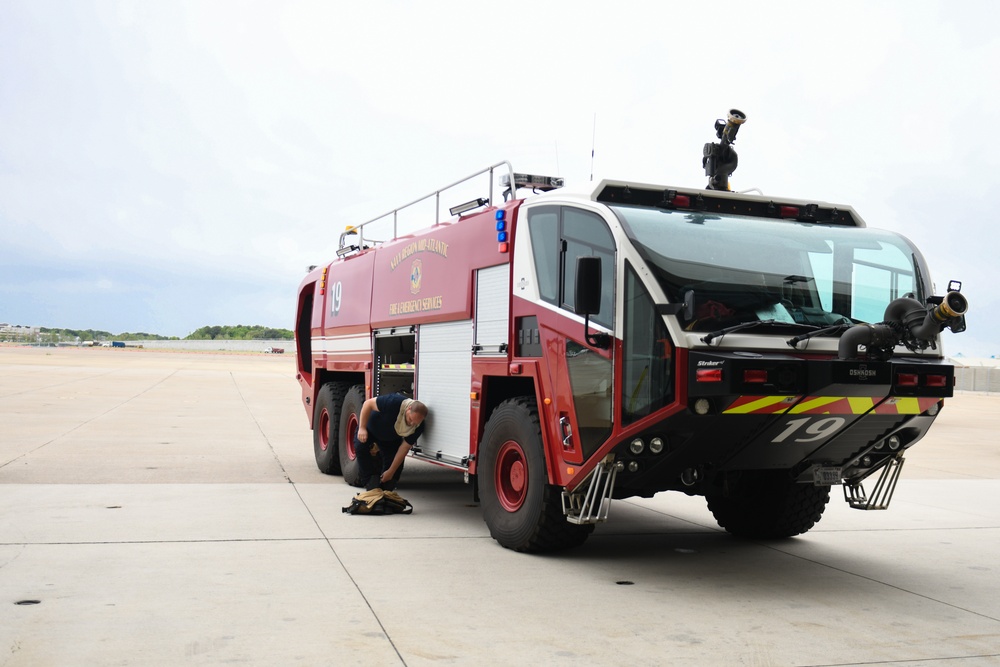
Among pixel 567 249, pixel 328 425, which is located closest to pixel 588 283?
pixel 567 249

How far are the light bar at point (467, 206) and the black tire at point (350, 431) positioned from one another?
3.05m

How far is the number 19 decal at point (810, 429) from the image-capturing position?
6.73 meters

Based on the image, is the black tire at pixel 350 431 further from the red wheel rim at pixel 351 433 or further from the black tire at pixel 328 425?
the black tire at pixel 328 425

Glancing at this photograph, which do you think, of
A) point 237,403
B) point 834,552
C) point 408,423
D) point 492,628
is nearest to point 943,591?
point 834,552

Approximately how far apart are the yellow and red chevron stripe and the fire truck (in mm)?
14

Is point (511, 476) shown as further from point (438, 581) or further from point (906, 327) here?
point (906, 327)

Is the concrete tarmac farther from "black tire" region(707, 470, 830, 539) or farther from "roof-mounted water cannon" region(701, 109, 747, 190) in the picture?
"roof-mounted water cannon" region(701, 109, 747, 190)

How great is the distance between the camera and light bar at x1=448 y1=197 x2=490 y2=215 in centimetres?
913

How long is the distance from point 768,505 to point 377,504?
11.9 feet

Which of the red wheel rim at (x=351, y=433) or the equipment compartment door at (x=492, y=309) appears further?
the red wheel rim at (x=351, y=433)

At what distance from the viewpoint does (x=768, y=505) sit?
8.82 metres

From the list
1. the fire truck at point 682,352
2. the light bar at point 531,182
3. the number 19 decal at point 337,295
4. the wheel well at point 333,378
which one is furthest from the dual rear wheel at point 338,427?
the light bar at point 531,182

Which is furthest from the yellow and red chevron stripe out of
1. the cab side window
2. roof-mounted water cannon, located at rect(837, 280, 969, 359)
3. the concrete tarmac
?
the concrete tarmac

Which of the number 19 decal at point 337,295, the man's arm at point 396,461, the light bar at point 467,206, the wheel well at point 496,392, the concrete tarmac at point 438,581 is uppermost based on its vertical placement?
the light bar at point 467,206
